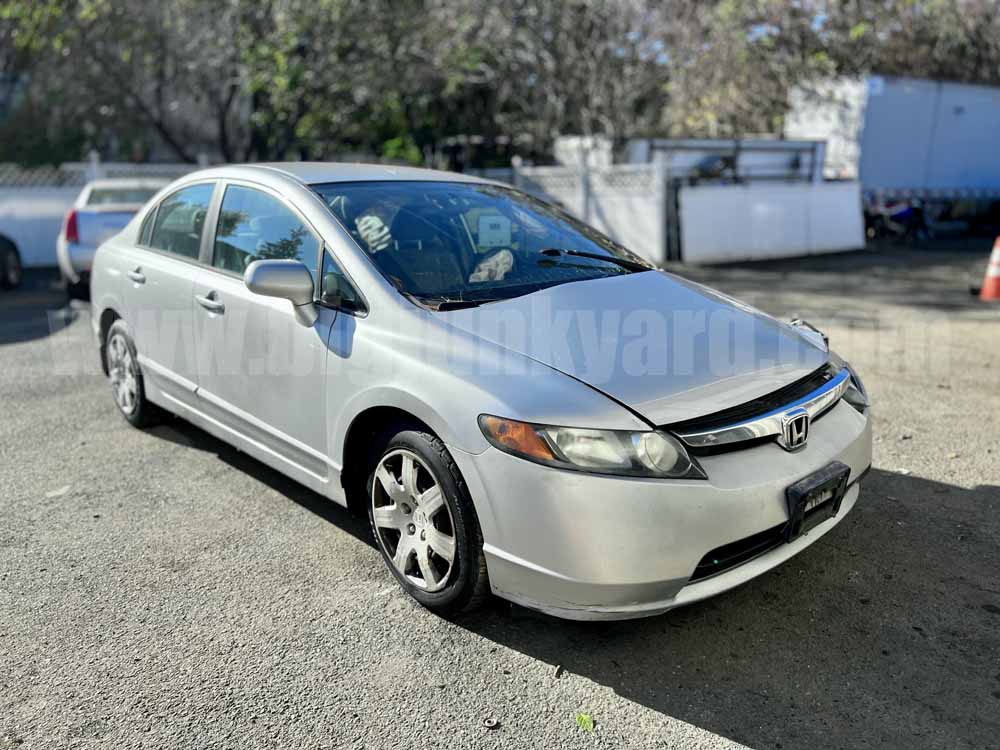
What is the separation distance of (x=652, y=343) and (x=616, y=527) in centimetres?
79

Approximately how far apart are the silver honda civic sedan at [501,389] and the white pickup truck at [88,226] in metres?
5.93

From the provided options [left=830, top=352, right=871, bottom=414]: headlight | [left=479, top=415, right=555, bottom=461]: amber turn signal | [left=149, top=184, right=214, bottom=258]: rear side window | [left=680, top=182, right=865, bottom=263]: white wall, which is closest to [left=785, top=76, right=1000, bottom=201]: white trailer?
[left=680, top=182, right=865, bottom=263]: white wall

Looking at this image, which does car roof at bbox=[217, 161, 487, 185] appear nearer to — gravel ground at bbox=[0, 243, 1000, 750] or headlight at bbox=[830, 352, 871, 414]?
gravel ground at bbox=[0, 243, 1000, 750]

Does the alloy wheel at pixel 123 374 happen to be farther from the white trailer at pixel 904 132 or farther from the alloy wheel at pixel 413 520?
the white trailer at pixel 904 132

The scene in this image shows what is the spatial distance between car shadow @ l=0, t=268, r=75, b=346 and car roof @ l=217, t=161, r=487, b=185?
5.01 metres

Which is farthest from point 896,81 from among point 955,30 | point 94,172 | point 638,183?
point 94,172

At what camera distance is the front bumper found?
259 cm

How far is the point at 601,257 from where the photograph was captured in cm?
406

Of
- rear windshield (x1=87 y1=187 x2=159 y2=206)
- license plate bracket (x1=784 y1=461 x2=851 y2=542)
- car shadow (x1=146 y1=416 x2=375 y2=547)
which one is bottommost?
car shadow (x1=146 y1=416 x2=375 y2=547)

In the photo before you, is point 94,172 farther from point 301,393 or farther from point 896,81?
point 896,81

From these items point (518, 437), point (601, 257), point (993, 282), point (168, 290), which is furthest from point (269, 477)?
point (993, 282)

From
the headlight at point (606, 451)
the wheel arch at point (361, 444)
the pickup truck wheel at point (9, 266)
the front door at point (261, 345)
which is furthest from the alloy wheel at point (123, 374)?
the pickup truck wheel at point (9, 266)

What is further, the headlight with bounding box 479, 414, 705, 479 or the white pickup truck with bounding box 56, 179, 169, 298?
the white pickup truck with bounding box 56, 179, 169, 298

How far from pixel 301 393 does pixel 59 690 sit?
1372mm
